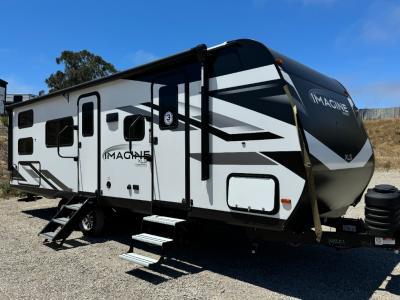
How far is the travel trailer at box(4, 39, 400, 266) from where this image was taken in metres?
4.62

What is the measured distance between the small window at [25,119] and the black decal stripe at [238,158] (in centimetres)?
→ 610

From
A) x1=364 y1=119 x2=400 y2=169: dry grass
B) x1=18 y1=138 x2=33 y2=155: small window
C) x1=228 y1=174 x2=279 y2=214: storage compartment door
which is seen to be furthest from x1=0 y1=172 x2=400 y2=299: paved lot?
Result: x1=364 y1=119 x2=400 y2=169: dry grass

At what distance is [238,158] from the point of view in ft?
16.7

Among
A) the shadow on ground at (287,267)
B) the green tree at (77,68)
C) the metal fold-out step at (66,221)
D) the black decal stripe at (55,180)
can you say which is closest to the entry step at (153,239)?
the shadow on ground at (287,267)

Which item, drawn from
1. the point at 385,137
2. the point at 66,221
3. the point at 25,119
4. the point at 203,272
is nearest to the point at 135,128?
the point at 66,221

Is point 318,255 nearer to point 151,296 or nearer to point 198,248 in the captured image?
point 198,248

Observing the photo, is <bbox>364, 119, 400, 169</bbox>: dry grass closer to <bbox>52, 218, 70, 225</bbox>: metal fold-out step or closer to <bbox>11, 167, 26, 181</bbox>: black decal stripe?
<bbox>11, 167, 26, 181</bbox>: black decal stripe

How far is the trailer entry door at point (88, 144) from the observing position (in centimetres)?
772

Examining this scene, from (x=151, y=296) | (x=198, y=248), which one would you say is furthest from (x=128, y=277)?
(x=198, y=248)

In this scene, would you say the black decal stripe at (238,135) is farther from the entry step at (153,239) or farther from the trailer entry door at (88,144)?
the trailer entry door at (88,144)

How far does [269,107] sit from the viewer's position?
15.6 ft

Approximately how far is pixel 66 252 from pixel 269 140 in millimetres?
4100

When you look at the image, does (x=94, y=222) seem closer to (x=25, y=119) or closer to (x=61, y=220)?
(x=61, y=220)

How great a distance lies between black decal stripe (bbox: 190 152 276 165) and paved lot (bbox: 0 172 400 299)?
1.55 m
